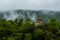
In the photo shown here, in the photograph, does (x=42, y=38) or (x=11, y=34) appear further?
(x=11, y=34)

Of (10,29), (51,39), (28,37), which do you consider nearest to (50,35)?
(51,39)

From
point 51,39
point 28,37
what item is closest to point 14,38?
point 28,37

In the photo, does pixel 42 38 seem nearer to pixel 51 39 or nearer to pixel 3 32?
pixel 51 39

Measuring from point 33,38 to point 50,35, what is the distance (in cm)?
261

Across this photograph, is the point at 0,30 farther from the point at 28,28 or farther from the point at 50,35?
the point at 50,35

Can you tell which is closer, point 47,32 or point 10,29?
point 47,32

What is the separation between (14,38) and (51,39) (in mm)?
4044

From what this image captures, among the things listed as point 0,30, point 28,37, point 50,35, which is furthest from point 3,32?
point 50,35

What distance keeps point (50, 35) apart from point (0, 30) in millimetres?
6529

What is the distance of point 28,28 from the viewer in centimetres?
3947

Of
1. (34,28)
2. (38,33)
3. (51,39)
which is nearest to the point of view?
(51,39)

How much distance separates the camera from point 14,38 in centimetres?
3588

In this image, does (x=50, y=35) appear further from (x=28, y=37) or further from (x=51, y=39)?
(x=28, y=37)

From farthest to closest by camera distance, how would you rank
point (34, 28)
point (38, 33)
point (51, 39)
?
point (34, 28) < point (38, 33) < point (51, 39)
